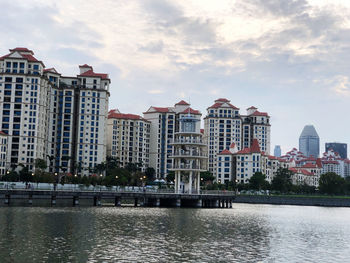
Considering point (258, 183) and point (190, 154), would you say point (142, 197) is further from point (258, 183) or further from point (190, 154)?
point (258, 183)

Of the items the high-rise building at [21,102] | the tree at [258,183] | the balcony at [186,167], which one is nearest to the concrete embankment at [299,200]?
the tree at [258,183]

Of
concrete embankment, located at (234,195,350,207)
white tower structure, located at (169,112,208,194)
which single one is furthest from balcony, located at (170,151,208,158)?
concrete embankment, located at (234,195,350,207)

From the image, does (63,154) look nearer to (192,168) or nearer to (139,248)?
(192,168)

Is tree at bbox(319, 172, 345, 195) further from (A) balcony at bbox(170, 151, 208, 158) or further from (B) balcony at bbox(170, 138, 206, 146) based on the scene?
(B) balcony at bbox(170, 138, 206, 146)

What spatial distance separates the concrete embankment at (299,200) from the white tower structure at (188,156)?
163 ft

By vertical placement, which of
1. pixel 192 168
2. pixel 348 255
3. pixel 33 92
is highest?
pixel 33 92

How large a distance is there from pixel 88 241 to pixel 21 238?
224 inches

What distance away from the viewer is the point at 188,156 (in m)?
103

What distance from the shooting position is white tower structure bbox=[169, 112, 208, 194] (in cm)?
10406

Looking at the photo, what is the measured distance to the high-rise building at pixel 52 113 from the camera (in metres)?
160

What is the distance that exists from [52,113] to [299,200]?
9499 cm

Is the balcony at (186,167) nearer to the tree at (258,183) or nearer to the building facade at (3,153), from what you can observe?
the building facade at (3,153)

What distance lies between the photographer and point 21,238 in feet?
133

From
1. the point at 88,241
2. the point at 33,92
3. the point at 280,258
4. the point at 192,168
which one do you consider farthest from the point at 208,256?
the point at 33,92
